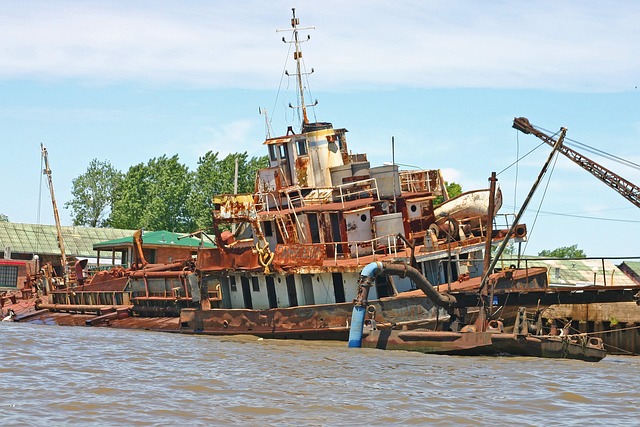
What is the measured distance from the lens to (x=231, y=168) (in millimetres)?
77188

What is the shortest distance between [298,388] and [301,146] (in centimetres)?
1858

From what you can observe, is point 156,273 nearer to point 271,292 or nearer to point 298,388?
point 271,292

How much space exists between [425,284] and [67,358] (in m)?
10.5

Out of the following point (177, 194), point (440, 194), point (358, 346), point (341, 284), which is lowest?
point (358, 346)

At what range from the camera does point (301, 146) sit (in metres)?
36.4

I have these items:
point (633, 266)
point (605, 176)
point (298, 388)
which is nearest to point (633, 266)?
point (633, 266)

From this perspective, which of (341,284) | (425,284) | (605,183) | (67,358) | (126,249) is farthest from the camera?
(126,249)

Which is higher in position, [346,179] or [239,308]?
[346,179]

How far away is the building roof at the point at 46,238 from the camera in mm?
63522

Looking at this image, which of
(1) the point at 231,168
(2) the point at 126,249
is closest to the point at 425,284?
(2) the point at 126,249

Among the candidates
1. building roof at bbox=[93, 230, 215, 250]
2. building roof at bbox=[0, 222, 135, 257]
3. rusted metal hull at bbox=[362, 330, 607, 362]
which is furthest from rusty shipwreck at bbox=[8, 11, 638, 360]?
building roof at bbox=[0, 222, 135, 257]

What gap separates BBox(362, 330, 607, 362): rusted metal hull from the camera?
25.3 metres

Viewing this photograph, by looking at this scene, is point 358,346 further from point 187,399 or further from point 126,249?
point 126,249

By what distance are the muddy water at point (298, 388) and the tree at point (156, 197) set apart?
50.9 metres
